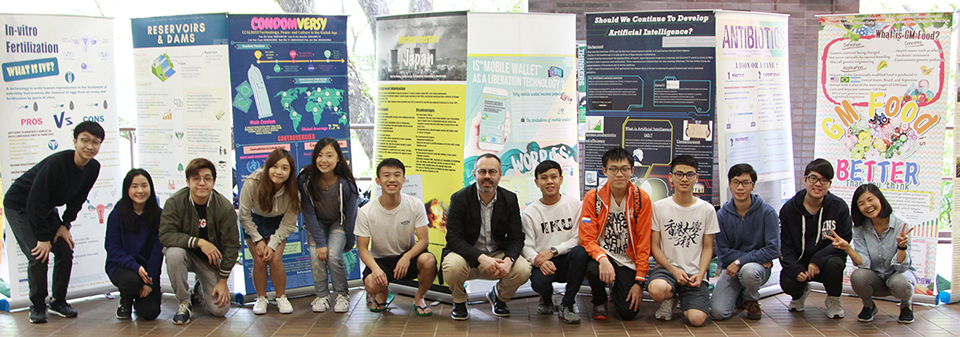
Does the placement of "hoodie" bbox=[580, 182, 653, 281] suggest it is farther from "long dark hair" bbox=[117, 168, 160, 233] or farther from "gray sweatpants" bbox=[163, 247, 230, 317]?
"long dark hair" bbox=[117, 168, 160, 233]

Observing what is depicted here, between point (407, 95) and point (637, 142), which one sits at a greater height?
point (407, 95)

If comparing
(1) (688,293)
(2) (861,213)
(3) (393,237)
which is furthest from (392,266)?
(2) (861,213)

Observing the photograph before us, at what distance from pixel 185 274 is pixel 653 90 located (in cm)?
335

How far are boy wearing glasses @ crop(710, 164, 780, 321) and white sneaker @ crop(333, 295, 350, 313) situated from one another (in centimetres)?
237

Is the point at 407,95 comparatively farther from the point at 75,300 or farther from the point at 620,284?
the point at 75,300

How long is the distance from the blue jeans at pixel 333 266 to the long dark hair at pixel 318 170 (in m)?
0.29

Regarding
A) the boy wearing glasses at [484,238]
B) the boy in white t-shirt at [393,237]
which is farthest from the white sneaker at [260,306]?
the boy wearing glasses at [484,238]

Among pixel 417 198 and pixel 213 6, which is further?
pixel 213 6

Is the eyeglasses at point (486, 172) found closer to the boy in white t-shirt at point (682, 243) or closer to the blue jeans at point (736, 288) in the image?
the boy in white t-shirt at point (682, 243)

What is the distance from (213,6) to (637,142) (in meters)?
5.86

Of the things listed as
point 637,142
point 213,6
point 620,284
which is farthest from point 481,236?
point 213,6

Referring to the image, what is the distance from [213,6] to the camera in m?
7.72

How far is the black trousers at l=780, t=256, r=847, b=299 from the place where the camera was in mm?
3842

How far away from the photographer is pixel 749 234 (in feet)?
13.2
